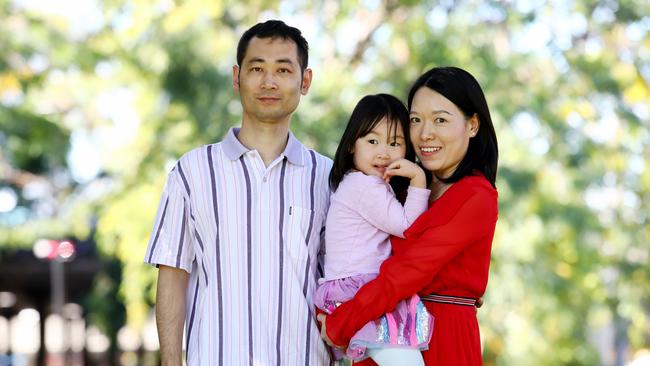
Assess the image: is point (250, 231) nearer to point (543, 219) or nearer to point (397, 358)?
point (397, 358)

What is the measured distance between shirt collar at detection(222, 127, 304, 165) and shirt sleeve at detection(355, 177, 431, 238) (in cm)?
31

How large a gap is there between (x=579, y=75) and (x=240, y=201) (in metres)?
7.92

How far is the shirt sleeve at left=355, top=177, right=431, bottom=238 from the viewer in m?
3.41

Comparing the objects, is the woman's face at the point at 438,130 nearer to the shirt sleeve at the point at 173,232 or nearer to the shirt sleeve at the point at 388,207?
the shirt sleeve at the point at 388,207

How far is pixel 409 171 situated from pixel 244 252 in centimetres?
58

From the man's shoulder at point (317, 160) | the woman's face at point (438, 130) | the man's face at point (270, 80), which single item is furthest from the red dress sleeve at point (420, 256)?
the man's face at point (270, 80)

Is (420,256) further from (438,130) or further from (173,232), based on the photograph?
(173,232)

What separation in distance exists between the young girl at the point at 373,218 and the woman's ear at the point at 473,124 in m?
0.20

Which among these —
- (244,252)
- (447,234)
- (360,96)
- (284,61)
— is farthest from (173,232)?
(360,96)

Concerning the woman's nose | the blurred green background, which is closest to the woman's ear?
the woman's nose

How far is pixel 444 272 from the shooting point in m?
3.39

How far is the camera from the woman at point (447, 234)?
3303 millimetres

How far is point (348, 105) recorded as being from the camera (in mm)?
9453

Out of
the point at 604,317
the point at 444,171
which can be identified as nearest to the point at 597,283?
the point at 604,317
